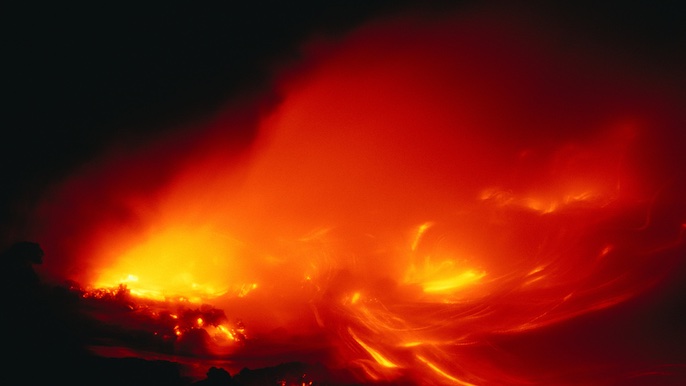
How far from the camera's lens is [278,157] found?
9953 mm

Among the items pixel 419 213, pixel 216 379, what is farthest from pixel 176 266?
pixel 419 213

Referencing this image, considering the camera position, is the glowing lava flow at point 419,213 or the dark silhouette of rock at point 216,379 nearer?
the dark silhouette of rock at point 216,379

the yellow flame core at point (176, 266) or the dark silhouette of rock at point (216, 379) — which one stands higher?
the yellow flame core at point (176, 266)

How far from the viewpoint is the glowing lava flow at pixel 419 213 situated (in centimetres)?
808

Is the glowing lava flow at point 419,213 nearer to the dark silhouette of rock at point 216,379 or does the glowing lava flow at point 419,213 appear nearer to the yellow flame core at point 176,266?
the yellow flame core at point 176,266

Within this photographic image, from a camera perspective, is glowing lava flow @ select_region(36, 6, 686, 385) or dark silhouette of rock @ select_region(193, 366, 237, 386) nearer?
dark silhouette of rock @ select_region(193, 366, 237, 386)

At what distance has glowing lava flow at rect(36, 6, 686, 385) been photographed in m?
8.08

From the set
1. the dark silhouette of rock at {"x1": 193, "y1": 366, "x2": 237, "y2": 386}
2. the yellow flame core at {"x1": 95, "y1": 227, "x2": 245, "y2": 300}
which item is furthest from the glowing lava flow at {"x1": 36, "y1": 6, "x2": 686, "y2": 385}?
the dark silhouette of rock at {"x1": 193, "y1": 366, "x2": 237, "y2": 386}

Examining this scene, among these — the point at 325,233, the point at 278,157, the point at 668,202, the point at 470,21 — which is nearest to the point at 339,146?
the point at 278,157

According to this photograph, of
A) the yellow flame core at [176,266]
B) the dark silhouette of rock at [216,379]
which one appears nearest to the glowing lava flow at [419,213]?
the yellow flame core at [176,266]

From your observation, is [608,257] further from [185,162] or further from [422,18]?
[185,162]

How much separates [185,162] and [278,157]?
70.1 inches

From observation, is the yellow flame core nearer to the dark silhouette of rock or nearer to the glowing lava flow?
the glowing lava flow

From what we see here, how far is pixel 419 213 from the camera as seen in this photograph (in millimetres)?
9695
